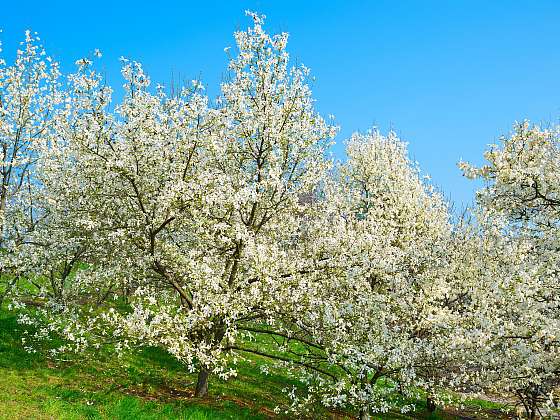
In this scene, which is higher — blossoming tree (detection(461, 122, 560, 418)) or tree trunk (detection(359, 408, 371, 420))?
blossoming tree (detection(461, 122, 560, 418))

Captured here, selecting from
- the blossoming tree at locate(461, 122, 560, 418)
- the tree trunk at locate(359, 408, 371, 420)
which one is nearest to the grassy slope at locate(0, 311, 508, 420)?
the tree trunk at locate(359, 408, 371, 420)

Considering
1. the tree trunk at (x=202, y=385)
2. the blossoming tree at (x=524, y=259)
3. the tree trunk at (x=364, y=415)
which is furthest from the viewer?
the tree trunk at (x=202, y=385)

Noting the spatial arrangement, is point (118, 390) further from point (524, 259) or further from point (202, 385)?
point (524, 259)

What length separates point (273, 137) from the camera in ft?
56.2

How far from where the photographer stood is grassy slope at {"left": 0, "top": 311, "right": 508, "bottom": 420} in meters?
14.0

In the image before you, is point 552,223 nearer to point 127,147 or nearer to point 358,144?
point 127,147

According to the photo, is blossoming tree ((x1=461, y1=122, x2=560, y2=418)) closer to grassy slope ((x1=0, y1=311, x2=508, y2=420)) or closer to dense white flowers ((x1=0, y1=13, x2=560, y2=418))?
dense white flowers ((x1=0, y1=13, x2=560, y2=418))

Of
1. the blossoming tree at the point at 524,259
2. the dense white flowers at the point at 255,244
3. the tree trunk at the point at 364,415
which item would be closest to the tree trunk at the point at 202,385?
the dense white flowers at the point at 255,244

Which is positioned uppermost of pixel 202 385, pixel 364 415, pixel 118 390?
pixel 364 415

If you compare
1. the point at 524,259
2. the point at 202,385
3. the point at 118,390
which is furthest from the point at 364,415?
the point at 118,390

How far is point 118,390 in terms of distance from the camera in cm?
1634

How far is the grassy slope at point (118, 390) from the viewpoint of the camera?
14008 mm

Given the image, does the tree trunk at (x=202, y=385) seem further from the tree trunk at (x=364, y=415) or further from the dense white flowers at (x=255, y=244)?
the tree trunk at (x=364, y=415)

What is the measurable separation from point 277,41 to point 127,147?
7004mm
